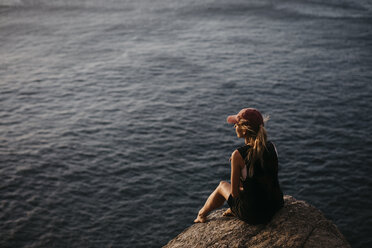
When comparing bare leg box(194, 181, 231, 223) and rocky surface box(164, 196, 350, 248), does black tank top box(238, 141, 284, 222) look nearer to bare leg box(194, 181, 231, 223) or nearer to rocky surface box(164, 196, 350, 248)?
rocky surface box(164, 196, 350, 248)

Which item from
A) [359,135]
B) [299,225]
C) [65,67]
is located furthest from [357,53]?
[299,225]

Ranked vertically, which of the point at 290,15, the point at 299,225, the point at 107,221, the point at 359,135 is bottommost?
the point at 107,221

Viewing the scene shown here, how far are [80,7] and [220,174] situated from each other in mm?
43448

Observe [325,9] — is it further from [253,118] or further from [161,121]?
[253,118]

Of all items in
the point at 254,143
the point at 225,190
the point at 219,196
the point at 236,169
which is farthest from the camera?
the point at 219,196

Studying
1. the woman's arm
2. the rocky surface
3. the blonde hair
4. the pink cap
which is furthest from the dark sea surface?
the pink cap

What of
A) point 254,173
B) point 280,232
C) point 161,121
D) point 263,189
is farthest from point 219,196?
point 161,121

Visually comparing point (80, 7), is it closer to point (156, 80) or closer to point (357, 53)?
point (156, 80)

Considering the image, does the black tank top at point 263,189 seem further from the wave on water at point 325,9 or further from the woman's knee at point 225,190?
the wave on water at point 325,9

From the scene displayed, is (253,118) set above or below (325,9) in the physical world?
below

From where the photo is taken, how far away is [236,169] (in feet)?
25.1

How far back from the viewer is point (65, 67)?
3136 cm

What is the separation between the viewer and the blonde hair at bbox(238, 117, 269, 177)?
7395 millimetres

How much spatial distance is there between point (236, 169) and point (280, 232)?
1587 millimetres
